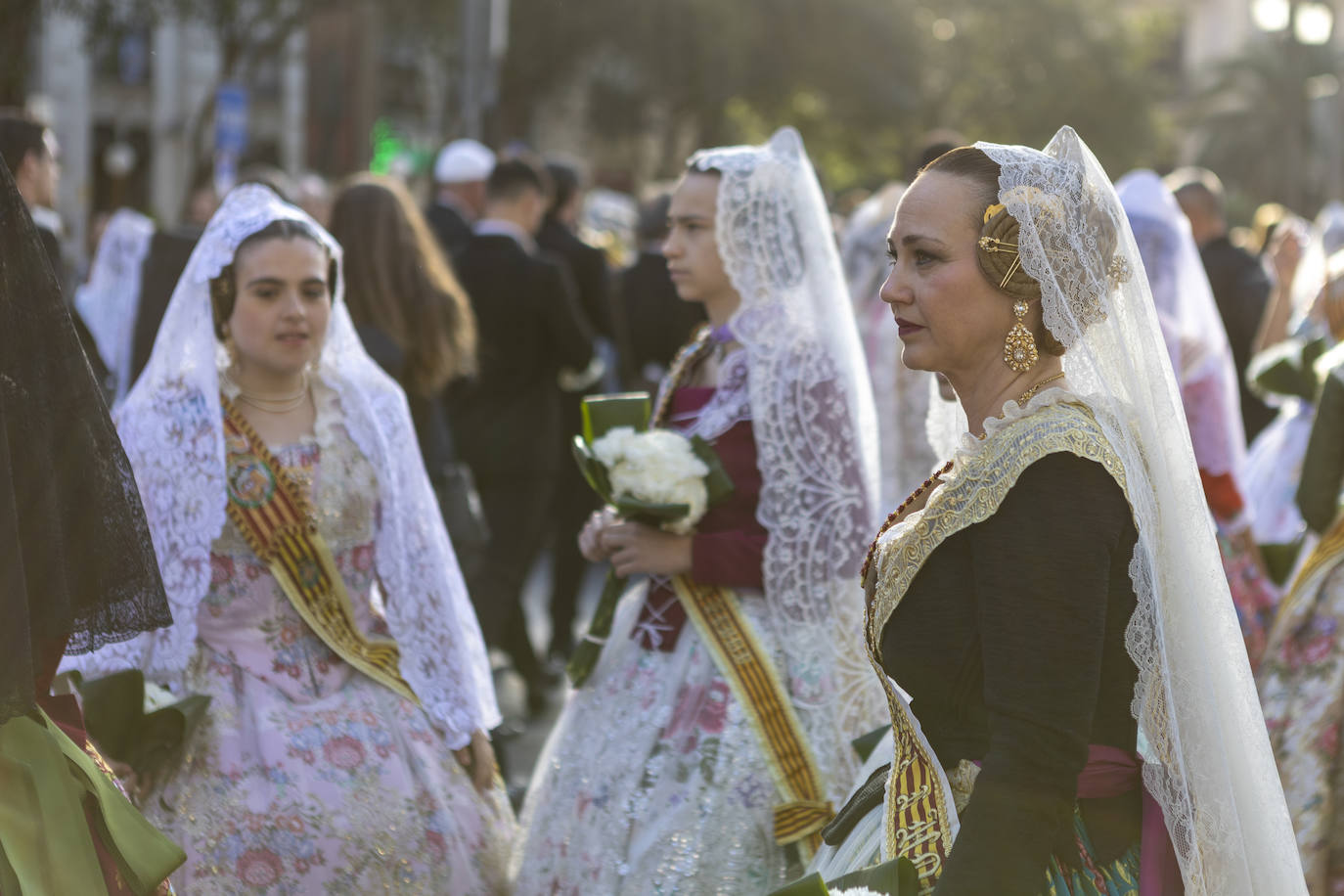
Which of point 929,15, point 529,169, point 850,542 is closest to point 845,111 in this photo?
point 929,15

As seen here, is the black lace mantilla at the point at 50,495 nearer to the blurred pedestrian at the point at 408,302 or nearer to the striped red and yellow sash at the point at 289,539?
the striped red and yellow sash at the point at 289,539

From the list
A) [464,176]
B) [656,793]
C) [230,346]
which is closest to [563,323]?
[464,176]

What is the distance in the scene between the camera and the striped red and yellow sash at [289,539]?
3791 mm

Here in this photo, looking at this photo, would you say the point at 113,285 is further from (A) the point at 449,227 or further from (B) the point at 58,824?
(B) the point at 58,824

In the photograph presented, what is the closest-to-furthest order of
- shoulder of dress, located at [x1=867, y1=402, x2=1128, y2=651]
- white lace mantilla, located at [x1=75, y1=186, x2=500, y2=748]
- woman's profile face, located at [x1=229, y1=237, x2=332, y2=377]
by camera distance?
1. shoulder of dress, located at [x1=867, y1=402, x2=1128, y2=651]
2. white lace mantilla, located at [x1=75, y1=186, x2=500, y2=748]
3. woman's profile face, located at [x1=229, y1=237, x2=332, y2=377]

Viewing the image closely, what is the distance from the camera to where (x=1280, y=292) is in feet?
27.5

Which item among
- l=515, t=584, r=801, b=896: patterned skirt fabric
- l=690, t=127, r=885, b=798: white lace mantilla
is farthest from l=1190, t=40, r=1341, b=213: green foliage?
l=515, t=584, r=801, b=896: patterned skirt fabric

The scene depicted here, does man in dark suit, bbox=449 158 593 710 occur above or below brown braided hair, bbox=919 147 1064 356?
below

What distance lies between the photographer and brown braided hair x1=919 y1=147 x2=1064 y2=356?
2.39 meters

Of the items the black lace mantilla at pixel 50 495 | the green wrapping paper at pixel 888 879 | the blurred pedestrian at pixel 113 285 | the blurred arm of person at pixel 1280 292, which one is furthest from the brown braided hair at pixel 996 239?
the blurred arm of person at pixel 1280 292

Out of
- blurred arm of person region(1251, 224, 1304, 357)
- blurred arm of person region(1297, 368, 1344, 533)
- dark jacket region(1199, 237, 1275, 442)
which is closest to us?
blurred arm of person region(1297, 368, 1344, 533)

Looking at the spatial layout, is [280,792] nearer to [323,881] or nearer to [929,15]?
[323,881]

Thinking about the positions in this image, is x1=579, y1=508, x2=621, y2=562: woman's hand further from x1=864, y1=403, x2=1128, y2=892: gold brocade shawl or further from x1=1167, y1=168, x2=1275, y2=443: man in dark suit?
x1=1167, y1=168, x2=1275, y2=443: man in dark suit

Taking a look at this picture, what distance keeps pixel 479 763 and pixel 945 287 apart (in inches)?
80.9
